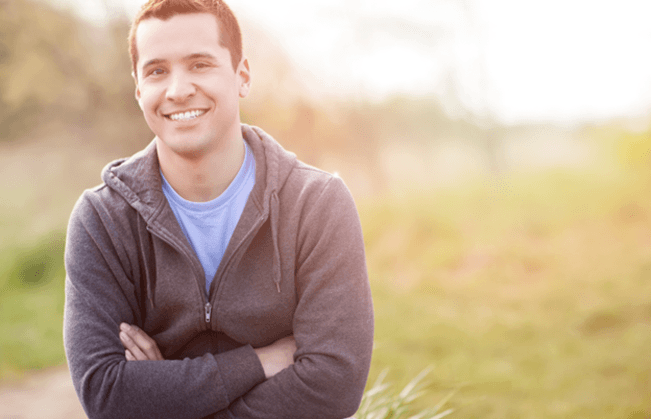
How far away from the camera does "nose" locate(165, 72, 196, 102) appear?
1782 mm

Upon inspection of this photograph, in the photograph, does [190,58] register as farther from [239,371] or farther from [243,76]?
[239,371]

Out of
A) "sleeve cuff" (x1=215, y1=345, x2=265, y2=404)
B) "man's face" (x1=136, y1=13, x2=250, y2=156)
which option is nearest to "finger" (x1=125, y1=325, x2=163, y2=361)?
"sleeve cuff" (x1=215, y1=345, x2=265, y2=404)

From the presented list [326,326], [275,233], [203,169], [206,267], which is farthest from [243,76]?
[326,326]

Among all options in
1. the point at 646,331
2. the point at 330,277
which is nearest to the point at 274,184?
the point at 330,277

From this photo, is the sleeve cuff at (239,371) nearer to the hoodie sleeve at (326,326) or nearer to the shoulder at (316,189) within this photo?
the hoodie sleeve at (326,326)

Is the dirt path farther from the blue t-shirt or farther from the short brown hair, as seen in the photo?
the short brown hair

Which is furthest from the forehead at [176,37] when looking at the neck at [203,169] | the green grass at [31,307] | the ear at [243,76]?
the green grass at [31,307]

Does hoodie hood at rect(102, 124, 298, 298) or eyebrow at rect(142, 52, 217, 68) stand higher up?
eyebrow at rect(142, 52, 217, 68)

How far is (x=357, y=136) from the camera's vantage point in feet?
28.1

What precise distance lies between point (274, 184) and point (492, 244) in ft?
16.5

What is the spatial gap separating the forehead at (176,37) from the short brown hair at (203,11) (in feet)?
0.07

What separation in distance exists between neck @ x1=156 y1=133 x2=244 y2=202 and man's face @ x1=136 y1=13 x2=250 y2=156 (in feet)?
0.14

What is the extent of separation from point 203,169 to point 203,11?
0.55 meters

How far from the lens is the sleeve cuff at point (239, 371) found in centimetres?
176
